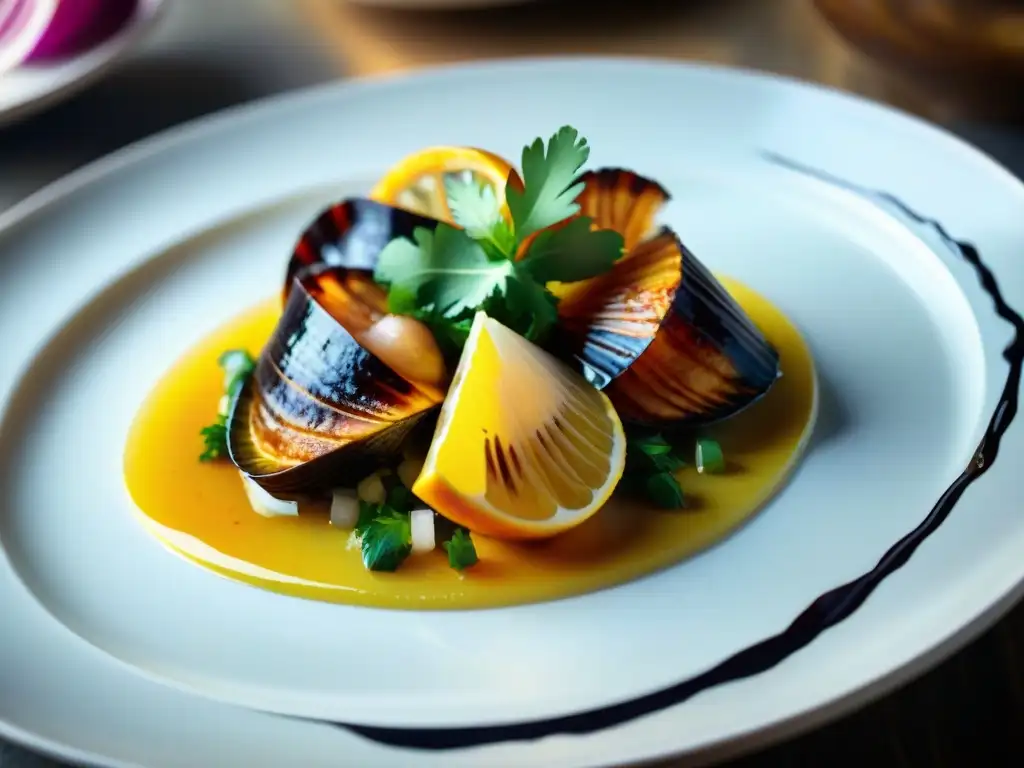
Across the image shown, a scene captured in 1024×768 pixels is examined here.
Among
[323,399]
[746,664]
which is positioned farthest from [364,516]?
[746,664]

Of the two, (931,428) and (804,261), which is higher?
(804,261)

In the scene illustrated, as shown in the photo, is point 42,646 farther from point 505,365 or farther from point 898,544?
point 898,544

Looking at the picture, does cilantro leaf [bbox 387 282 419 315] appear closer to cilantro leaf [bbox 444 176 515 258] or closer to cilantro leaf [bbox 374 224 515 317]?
cilantro leaf [bbox 374 224 515 317]

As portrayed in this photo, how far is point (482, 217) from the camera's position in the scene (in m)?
1.35

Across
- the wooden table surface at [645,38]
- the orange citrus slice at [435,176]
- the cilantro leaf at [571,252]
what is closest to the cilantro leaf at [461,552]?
the cilantro leaf at [571,252]

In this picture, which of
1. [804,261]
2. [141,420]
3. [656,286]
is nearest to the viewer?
[656,286]

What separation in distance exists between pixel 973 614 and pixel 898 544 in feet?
0.50

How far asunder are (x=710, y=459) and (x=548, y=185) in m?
0.37

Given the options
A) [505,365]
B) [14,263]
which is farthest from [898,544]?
[14,263]

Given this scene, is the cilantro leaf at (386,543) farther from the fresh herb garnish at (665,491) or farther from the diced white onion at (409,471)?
the fresh herb garnish at (665,491)

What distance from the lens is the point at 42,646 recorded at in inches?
43.3

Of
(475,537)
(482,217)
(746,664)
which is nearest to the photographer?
(746,664)

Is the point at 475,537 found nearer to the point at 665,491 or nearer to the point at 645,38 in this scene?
the point at 665,491

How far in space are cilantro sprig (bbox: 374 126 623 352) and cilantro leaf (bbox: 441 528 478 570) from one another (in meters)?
0.25
